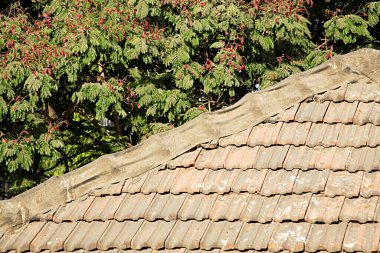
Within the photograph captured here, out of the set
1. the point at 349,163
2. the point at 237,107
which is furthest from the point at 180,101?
the point at 349,163

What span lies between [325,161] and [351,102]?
22.9 inches

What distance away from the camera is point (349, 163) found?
503 cm

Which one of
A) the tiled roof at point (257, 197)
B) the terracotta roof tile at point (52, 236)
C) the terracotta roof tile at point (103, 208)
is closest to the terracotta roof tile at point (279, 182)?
the tiled roof at point (257, 197)

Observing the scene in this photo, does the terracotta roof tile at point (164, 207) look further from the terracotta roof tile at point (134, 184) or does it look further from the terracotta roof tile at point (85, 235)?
the terracotta roof tile at point (85, 235)

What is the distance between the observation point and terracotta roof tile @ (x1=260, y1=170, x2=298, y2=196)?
503 centimetres

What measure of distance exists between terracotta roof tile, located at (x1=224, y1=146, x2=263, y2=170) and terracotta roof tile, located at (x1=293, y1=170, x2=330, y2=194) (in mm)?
385

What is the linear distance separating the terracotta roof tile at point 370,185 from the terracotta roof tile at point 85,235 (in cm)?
174

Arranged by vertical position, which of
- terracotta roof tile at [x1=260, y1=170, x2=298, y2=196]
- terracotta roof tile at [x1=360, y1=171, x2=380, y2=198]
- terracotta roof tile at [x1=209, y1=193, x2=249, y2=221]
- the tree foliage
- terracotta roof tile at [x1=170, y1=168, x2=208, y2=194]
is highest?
terracotta roof tile at [x1=170, y1=168, x2=208, y2=194]

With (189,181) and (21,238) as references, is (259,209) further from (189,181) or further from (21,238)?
(21,238)

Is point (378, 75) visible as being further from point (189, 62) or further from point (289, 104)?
point (189, 62)

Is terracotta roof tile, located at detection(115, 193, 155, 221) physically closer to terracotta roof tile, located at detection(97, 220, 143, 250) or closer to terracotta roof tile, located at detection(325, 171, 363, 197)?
terracotta roof tile, located at detection(97, 220, 143, 250)

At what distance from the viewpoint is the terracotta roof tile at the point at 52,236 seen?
207 inches

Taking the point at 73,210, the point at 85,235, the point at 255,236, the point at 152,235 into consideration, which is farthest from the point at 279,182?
the point at 73,210

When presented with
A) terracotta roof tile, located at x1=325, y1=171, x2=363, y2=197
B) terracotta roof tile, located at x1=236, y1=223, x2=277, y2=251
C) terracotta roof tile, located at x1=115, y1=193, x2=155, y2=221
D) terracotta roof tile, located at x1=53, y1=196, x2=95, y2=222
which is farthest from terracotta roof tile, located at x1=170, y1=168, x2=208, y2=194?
terracotta roof tile, located at x1=325, y1=171, x2=363, y2=197
